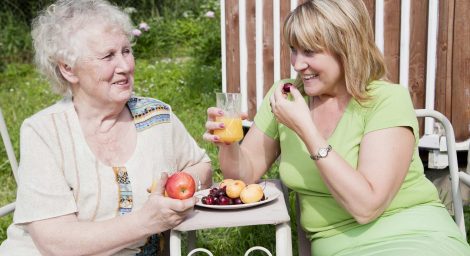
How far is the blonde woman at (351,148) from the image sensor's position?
239cm

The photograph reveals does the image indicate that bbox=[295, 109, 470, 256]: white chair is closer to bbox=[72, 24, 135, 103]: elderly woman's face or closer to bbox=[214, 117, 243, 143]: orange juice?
bbox=[214, 117, 243, 143]: orange juice

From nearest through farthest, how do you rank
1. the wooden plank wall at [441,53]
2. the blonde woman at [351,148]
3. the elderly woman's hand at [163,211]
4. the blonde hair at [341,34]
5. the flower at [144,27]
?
the elderly woman's hand at [163,211] → the blonde woman at [351,148] → the blonde hair at [341,34] → the wooden plank wall at [441,53] → the flower at [144,27]

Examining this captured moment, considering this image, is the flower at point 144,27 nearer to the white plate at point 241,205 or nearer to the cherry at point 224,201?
the white plate at point 241,205

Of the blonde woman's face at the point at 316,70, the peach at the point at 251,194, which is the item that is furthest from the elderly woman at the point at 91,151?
the blonde woman's face at the point at 316,70

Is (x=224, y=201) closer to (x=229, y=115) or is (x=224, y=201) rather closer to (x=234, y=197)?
(x=234, y=197)

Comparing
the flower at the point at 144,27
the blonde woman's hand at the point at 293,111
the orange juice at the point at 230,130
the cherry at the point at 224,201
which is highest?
the flower at the point at 144,27

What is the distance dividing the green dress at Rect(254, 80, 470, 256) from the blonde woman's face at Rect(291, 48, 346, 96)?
5.0 inches

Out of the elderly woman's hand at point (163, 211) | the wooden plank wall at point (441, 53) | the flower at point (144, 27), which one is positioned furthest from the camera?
the flower at point (144, 27)

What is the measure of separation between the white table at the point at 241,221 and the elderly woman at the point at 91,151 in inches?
2.1

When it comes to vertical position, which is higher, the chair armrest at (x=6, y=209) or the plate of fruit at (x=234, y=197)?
the plate of fruit at (x=234, y=197)

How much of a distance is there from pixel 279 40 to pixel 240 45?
16.5 inches

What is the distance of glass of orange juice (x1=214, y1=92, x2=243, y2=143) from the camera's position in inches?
101

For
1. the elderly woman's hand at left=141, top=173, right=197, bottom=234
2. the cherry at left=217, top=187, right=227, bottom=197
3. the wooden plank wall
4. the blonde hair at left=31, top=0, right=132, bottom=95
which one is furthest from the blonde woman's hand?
the wooden plank wall

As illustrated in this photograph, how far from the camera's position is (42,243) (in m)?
2.42
